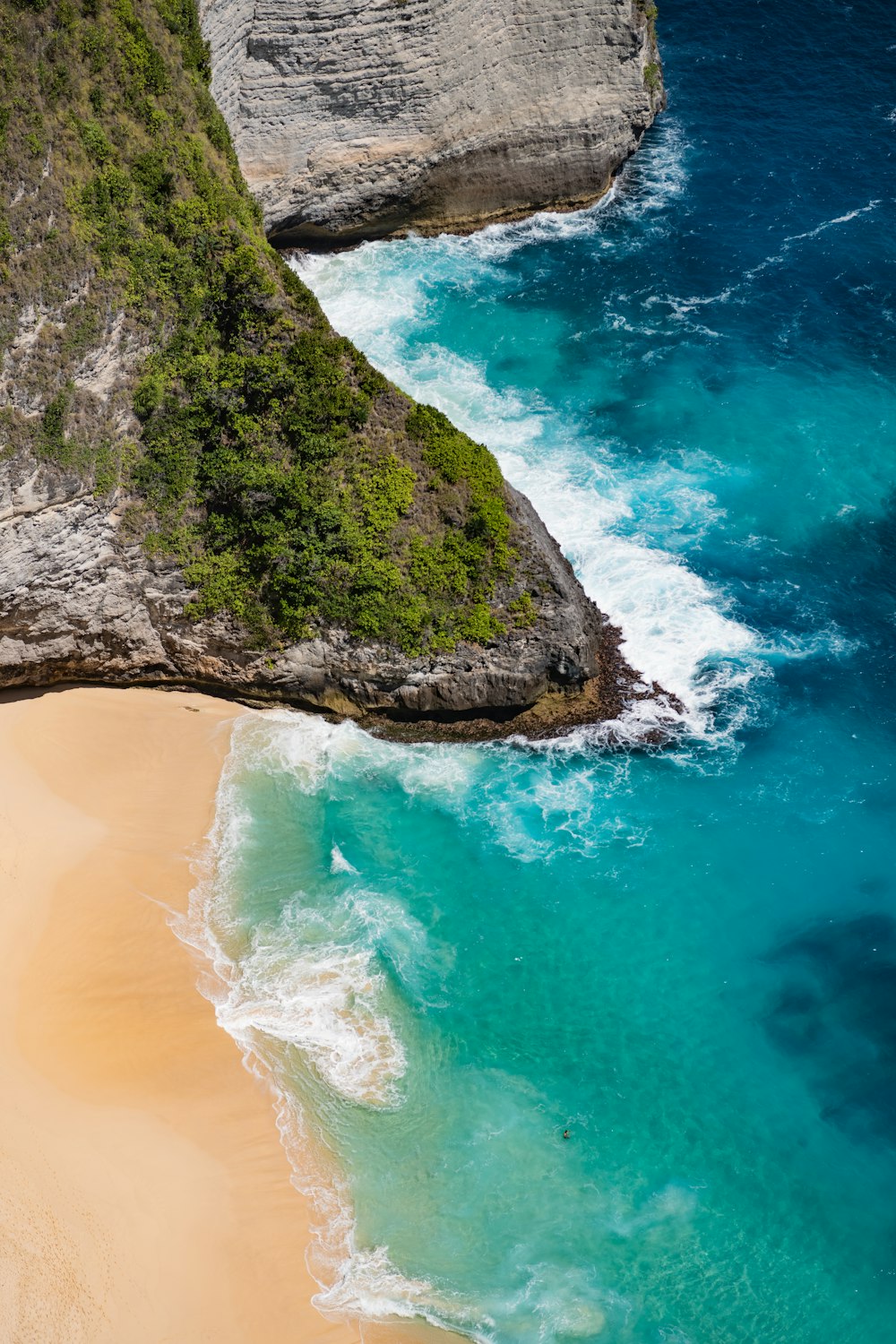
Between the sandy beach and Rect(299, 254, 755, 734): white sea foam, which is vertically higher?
Rect(299, 254, 755, 734): white sea foam

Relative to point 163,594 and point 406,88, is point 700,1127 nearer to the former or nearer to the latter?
point 163,594

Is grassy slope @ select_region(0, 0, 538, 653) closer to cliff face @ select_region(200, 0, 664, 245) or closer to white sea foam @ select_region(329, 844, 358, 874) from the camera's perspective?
white sea foam @ select_region(329, 844, 358, 874)

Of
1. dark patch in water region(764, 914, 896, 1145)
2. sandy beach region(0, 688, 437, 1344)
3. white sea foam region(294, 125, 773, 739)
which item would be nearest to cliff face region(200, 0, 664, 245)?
white sea foam region(294, 125, 773, 739)

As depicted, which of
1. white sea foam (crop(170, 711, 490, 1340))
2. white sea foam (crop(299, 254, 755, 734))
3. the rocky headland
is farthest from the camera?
white sea foam (crop(299, 254, 755, 734))

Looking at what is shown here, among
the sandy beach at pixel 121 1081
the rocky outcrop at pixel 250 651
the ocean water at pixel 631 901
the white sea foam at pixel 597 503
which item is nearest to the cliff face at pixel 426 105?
the white sea foam at pixel 597 503

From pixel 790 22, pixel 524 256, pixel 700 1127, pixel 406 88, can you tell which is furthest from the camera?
pixel 790 22

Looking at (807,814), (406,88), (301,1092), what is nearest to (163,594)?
(301,1092)
